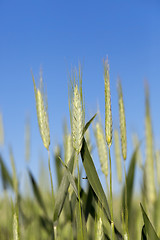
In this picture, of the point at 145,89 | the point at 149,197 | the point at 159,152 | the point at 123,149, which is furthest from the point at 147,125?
the point at 159,152

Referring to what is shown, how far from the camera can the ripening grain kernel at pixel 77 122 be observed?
1.77ft

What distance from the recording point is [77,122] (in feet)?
1.81

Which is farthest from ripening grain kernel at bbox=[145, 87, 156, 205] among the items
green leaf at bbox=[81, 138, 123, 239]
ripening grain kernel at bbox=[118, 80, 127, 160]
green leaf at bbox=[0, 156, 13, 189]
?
green leaf at bbox=[0, 156, 13, 189]

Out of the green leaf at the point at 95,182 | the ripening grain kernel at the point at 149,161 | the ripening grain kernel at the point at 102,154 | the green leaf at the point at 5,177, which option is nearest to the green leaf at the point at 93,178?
the green leaf at the point at 95,182

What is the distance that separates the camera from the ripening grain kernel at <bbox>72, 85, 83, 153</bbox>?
0.54 m

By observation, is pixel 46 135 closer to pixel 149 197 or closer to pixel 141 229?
pixel 141 229

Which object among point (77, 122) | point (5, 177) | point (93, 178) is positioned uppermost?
point (77, 122)

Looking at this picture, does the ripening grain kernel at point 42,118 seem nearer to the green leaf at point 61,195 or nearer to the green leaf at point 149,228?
the green leaf at point 61,195

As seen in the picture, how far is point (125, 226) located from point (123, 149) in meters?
0.16

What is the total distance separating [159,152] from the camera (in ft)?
4.05

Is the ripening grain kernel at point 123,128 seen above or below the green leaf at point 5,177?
above

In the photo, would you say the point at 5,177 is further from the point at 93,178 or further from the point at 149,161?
the point at 93,178

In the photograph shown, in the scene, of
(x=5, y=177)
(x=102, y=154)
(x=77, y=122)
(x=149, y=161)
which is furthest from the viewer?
(x=5, y=177)

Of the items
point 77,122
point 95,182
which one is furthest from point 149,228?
point 77,122
